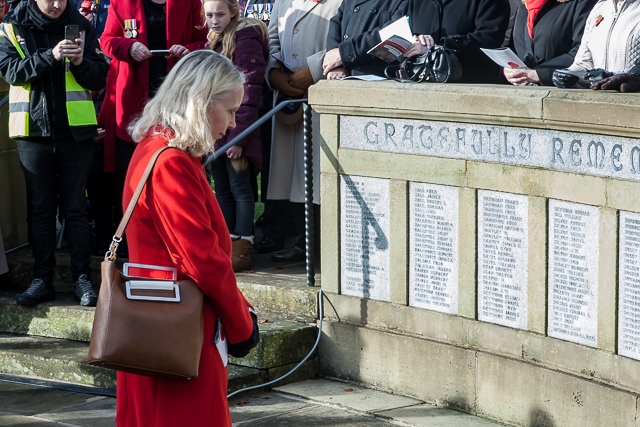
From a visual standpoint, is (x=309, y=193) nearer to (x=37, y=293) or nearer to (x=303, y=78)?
(x=303, y=78)

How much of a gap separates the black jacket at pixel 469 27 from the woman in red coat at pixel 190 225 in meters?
3.00

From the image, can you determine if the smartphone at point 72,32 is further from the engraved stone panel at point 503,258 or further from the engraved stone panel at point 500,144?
the engraved stone panel at point 503,258

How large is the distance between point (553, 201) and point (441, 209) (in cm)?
77

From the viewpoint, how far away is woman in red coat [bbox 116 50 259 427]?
365 centimetres

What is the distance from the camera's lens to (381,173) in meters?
6.41

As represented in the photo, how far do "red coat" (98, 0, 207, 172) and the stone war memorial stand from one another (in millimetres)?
1692

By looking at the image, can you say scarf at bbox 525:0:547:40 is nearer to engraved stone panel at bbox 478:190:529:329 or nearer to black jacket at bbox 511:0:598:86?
black jacket at bbox 511:0:598:86

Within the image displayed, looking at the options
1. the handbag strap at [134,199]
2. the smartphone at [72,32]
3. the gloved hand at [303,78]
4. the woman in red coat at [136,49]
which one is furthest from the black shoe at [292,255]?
the handbag strap at [134,199]

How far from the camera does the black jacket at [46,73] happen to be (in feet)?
23.9

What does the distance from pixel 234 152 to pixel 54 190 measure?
1.26 metres

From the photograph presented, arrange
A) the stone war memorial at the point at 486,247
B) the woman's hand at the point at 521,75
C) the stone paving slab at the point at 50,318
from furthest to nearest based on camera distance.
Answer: the stone paving slab at the point at 50,318
the woman's hand at the point at 521,75
the stone war memorial at the point at 486,247

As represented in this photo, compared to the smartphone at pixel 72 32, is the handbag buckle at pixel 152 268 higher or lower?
lower

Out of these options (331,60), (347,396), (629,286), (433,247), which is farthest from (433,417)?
(331,60)

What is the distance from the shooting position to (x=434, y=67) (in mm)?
6246
